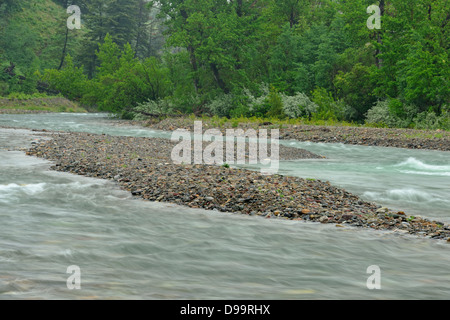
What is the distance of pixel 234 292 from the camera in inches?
224

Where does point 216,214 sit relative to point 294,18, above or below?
below

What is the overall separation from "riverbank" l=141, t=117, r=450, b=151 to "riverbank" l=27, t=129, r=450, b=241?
598 inches

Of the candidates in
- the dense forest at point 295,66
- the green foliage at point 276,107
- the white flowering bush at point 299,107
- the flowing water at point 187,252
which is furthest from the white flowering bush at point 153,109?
the flowing water at point 187,252

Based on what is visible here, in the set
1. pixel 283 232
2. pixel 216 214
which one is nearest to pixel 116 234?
pixel 216 214

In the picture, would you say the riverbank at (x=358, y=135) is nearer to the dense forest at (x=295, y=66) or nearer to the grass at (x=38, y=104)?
the dense forest at (x=295, y=66)

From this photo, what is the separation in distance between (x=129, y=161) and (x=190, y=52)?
2901 cm

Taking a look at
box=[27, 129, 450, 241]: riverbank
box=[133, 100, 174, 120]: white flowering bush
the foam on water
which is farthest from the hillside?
the foam on water

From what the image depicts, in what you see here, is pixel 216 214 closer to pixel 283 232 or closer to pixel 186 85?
Result: pixel 283 232

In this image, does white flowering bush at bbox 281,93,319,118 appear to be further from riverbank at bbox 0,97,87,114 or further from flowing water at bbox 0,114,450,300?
riverbank at bbox 0,97,87,114

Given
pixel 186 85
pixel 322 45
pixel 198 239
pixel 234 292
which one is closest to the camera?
pixel 234 292

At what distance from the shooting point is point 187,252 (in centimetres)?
734

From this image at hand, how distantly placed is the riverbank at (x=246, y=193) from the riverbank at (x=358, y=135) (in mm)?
15199

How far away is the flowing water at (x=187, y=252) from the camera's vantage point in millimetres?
5777

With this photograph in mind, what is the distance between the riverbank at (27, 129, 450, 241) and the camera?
938 centimetres
